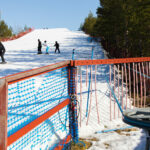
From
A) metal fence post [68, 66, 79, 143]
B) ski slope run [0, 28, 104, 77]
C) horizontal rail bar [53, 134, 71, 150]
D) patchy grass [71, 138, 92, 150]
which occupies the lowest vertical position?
patchy grass [71, 138, 92, 150]

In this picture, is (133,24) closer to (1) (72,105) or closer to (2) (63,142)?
(1) (72,105)

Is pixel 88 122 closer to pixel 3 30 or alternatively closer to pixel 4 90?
pixel 4 90

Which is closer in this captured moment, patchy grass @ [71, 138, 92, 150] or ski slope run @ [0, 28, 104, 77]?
patchy grass @ [71, 138, 92, 150]

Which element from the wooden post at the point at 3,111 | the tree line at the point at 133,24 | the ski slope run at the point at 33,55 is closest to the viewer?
the wooden post at the point at 3,111

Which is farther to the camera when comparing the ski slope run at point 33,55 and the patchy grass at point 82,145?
the ski slope run at point 33,55

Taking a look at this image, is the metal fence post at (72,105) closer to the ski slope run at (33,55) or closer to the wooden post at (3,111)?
the wooden post at (3,111)

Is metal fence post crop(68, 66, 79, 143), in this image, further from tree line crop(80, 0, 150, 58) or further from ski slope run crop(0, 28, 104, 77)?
tree line crop(80, 0, 150, 58)

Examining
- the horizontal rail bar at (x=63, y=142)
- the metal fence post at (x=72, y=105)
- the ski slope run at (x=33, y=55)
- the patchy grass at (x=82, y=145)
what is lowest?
the patchy grass at (x=82, y=145)

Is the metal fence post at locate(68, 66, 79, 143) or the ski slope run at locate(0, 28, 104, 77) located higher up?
the ski slope run at locate(0, 28, 104, 77)

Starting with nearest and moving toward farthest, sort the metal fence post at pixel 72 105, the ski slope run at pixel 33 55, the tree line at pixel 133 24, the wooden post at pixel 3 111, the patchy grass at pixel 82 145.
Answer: the wooden post at pixel 3 111 → the patchy grass at pixel 82 145 → the metal fence post at pixel 72 105 → the ski slope run at pixel 33 55 → the tree line at pixel 133 24

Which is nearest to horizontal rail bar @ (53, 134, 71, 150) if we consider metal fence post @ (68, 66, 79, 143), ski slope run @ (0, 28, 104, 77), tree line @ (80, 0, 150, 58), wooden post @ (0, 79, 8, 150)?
metal fence post @ (68, 66, 79, 143)

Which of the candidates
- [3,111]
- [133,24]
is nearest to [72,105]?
[3,111]

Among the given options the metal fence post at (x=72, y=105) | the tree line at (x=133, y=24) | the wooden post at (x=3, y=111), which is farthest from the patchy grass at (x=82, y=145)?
the tree line at (x=133, y=24)

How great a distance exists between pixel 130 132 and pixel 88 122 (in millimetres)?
1213
